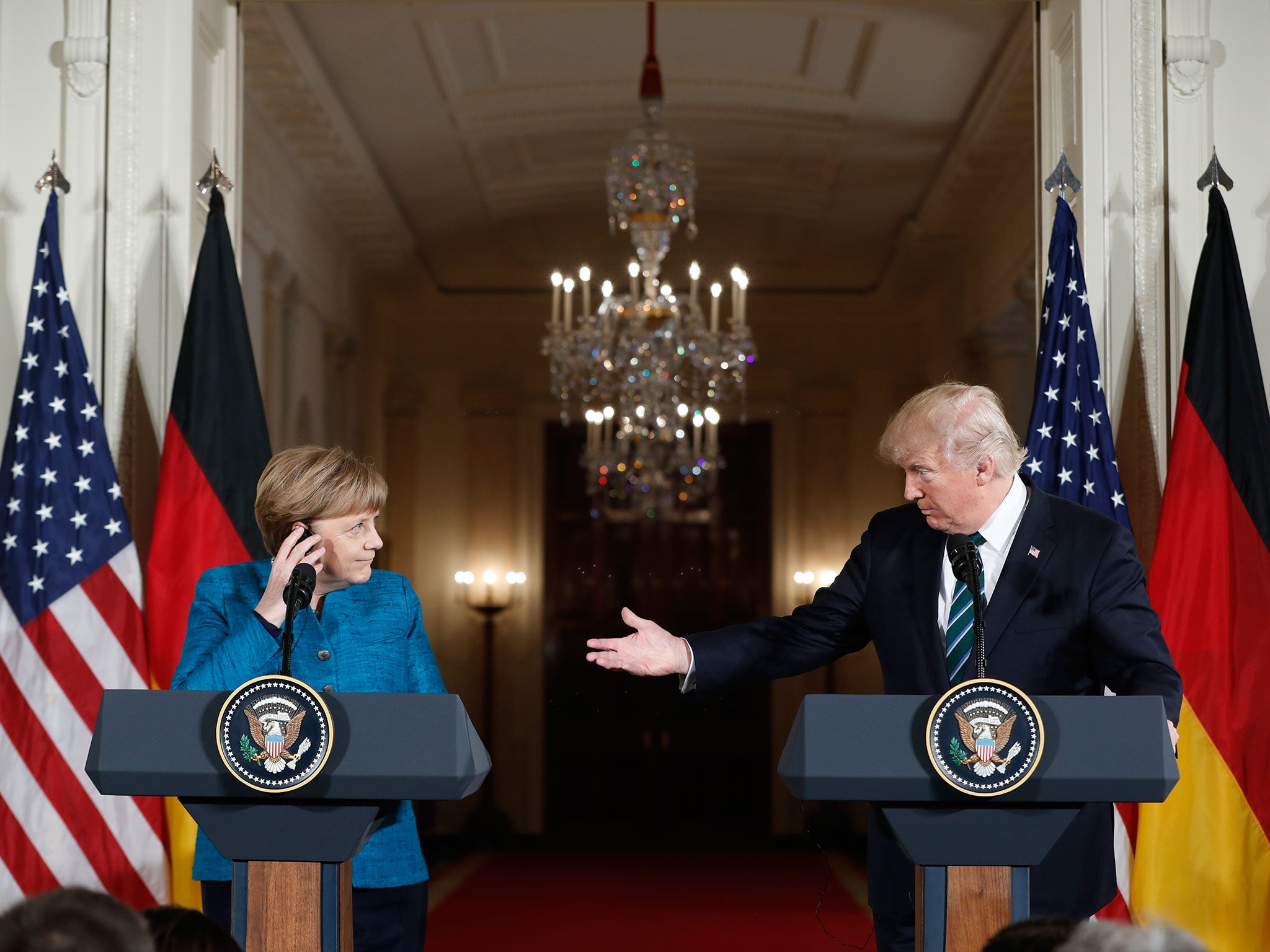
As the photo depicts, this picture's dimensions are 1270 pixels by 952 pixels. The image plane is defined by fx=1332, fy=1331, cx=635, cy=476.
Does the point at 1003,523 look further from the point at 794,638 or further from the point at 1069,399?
the point at 1069,399

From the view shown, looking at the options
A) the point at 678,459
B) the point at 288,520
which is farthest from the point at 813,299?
the point at 288,520

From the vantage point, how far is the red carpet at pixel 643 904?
23.9 feet

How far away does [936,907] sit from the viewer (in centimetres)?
202

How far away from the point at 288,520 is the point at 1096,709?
4.87 ft

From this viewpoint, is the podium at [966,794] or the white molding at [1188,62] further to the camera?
the white molding at [1188,62]

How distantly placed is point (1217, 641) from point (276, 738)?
284 centimetres

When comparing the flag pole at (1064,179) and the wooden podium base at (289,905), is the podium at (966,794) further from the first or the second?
the flag pole at (1064,179)

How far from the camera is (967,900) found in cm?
202

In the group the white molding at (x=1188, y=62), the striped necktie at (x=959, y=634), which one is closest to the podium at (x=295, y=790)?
the striped necktie at (x=959, y=634)

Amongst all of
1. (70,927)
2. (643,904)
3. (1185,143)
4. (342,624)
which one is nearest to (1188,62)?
(1185,143)

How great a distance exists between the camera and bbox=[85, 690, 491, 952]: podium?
6.35ft

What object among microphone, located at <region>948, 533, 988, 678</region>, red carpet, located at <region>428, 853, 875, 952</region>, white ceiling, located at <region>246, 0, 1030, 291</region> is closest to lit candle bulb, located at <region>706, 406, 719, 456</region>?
white ceiling, located at <region>246, 0, 1030, 291</region>

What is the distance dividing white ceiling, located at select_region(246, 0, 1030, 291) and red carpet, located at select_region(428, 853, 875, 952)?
15.3 feet

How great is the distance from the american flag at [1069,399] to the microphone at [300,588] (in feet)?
8.03
